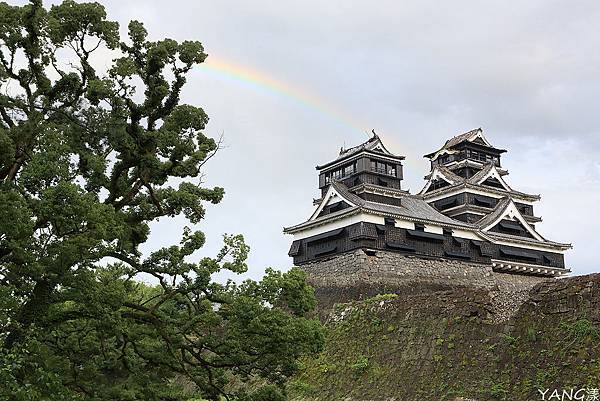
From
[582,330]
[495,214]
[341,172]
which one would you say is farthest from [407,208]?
[582,330]

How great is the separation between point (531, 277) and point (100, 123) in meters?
37.1

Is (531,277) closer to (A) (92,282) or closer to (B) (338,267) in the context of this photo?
(B) (338,267)

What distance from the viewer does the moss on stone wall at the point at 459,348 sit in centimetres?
1597

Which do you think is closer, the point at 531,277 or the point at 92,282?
the point at 92,282

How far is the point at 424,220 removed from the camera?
3900cm

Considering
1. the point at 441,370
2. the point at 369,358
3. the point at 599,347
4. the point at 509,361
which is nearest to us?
the point at 599,347

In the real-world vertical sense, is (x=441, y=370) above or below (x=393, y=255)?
below

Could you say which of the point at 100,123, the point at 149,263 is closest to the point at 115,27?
the point at 100,123

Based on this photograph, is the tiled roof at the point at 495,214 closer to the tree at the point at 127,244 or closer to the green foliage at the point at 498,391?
the green foliage at the point at 498,391

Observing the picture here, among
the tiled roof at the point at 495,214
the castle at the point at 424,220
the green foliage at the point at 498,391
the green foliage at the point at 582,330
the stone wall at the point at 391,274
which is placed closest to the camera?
the green foliage at the point at 582,330

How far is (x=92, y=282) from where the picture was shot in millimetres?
10633

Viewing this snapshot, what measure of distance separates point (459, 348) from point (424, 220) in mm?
20074

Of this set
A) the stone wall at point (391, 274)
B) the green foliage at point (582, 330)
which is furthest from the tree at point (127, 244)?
the stone wall at point (391, 274)

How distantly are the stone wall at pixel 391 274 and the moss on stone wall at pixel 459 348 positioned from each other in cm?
639
